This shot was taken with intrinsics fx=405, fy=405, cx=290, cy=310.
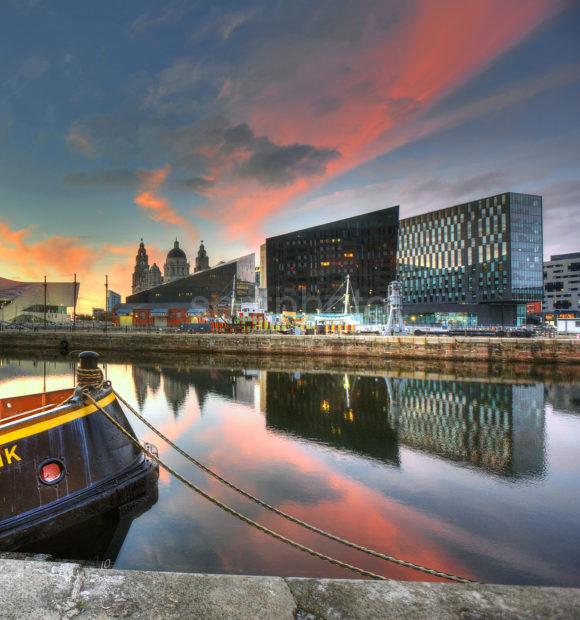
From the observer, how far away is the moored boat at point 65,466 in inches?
260

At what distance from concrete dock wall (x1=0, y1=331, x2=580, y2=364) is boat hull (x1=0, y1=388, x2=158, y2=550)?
124 ft

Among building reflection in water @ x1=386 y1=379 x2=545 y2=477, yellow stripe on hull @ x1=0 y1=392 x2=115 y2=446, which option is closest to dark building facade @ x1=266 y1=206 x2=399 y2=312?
building reflection in water @ x1=386 y1=379 x2=545 y2=477

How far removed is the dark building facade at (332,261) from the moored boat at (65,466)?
11556cm

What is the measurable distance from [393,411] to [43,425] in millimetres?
17187

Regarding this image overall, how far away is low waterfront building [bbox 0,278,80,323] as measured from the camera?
126 meters

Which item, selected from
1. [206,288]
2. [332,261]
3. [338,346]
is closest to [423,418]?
[338,346]

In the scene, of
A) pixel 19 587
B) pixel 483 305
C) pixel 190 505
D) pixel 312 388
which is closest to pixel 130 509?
pixel 190 505

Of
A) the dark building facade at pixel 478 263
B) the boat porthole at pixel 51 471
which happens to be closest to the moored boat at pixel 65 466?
the boat porthole at pixel 51 471

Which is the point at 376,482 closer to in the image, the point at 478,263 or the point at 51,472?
the point at 51,472

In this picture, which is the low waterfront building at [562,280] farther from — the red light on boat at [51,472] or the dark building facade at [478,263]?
the red light on boat at [51,472]

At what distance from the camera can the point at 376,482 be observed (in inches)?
453

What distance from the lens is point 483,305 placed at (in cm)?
10694

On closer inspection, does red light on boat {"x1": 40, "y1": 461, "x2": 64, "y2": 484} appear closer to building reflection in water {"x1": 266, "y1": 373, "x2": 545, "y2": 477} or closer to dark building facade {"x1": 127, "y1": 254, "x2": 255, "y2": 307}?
building reflection in water {"x1": 266, "y1": 373, "x2": 545, "y2": 477}

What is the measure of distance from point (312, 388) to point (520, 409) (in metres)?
12.5
